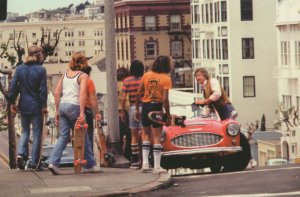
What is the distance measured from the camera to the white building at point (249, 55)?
80625 millimetres

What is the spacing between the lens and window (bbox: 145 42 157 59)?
375 ft

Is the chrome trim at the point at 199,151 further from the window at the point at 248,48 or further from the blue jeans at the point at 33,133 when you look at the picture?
the window at the point at 248,48

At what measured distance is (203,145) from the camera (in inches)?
790

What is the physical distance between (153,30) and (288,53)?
4402cm

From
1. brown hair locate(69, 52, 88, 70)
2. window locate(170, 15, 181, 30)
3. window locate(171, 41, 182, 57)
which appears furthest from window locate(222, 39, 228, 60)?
brown hair locate(69, 52, 88, 70)

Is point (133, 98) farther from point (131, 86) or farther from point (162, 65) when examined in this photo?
point (162, 65)

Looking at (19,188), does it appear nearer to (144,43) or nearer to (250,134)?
(250,134)

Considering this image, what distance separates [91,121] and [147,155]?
908mm

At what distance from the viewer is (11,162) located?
25969 mm

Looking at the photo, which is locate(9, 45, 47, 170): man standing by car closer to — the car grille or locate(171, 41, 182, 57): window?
the car grille

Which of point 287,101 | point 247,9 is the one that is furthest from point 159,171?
point 247,9

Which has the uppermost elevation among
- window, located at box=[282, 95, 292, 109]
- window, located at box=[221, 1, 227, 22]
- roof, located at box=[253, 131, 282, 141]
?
window, located at box=[221, 1, 227, 22]

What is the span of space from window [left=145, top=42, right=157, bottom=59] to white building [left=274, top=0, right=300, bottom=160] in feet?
133

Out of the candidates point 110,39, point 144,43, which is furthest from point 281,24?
point 110,39
